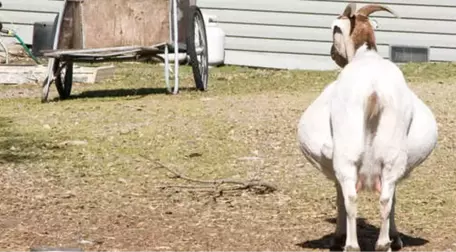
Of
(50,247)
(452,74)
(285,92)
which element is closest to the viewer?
(50,247)

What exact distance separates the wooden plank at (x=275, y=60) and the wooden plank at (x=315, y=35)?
10.8 inches

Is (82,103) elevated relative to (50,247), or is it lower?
lower

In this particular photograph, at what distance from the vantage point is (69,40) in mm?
13289

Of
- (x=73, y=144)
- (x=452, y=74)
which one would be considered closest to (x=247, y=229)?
(x=73, y=144)

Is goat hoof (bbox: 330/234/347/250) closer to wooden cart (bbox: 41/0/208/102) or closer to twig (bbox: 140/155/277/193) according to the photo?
twig (bbox: 140/155/277/193)

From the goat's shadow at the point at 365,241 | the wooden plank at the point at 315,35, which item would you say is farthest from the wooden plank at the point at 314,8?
the goat's shadow at the point at 365,241

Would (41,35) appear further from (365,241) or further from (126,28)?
(365,241)

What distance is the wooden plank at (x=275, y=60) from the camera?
Answer: 18078mm

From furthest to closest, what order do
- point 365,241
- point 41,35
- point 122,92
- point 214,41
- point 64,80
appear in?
1. point 214,41
2. point 41,35
3. point 122,92
4. point 64,80
5. point 365,241

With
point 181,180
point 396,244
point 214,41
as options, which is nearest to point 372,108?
point 396,244

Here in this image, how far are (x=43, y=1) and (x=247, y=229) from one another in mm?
12753

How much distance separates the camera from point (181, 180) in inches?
314

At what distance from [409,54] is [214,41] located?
2.87 meters

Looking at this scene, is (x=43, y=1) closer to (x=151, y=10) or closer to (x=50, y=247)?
(x=151, y=10)
